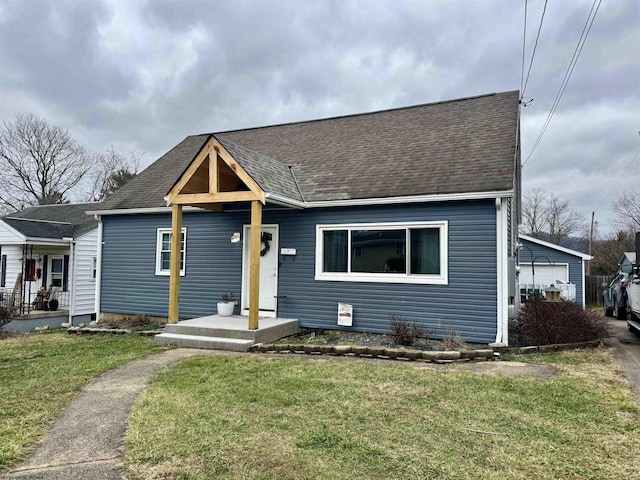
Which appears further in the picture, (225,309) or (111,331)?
(111,331)

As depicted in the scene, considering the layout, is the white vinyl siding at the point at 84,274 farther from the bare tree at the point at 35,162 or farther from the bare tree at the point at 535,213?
the bare tree at the point at 535,213

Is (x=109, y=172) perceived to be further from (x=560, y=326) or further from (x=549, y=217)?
(x=549, y=217)

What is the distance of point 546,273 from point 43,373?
775 inches

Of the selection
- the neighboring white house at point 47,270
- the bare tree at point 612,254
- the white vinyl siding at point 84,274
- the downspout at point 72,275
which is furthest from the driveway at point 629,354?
the bare tree at point 612,254

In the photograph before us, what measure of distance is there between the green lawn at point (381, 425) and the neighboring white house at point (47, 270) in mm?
11140

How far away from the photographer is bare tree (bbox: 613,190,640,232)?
96.2 ft

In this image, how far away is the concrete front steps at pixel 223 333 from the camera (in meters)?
7.59

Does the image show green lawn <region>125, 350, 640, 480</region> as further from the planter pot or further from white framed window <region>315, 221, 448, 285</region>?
the planter pot

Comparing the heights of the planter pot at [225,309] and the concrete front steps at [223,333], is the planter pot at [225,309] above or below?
above

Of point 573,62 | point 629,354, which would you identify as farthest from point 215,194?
point 573,62

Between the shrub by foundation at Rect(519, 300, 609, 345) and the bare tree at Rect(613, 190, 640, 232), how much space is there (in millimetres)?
26938

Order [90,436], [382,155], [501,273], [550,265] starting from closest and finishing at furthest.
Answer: [90,436], [501,273], [382,155], [550,265]

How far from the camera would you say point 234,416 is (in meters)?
4.01

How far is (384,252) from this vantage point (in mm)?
8352
